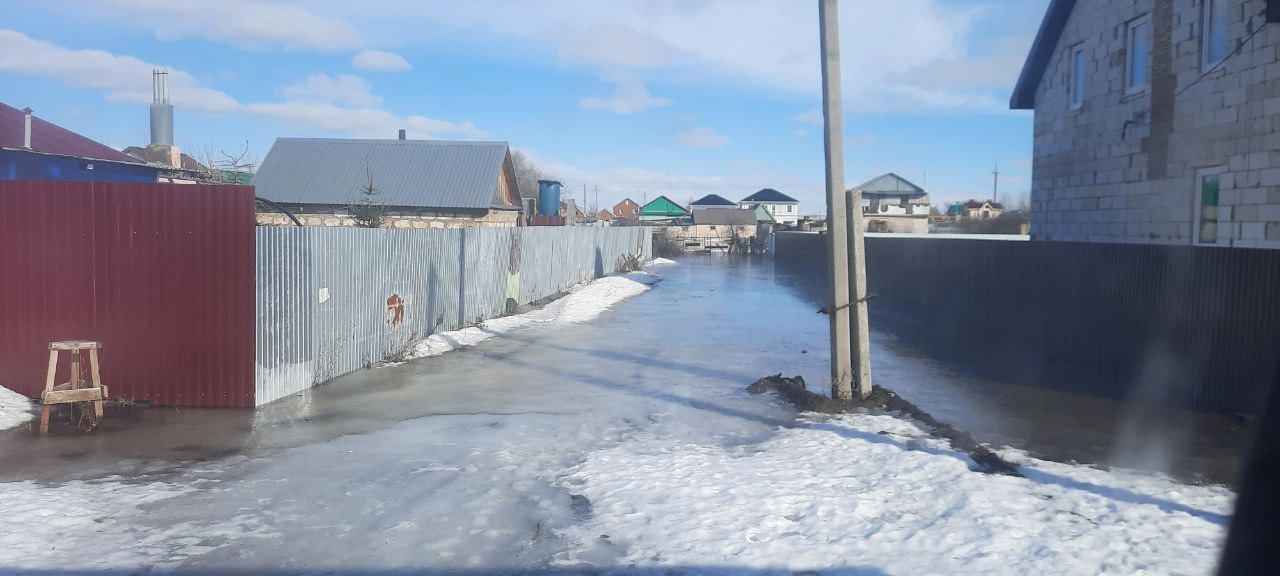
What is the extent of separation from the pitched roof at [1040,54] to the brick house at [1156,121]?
0.8 inches

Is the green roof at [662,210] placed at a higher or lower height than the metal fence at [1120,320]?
higher

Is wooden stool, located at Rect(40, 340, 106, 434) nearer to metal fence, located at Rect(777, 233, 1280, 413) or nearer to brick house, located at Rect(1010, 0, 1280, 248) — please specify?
metal fence, located at Rect(777, 233, 1280, 413)

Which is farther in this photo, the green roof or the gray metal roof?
the green roof

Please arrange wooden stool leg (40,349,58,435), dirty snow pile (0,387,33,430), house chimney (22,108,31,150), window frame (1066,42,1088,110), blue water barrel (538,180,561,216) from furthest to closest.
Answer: blue water barrel (538,180,561,216)
house chimney (22,108,31,150)
window frame (1066,42,1088,110)
dirty snow pile (0,387,33,430)
wooden stool leg (40,349,58,435)

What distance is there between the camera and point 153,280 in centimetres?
874

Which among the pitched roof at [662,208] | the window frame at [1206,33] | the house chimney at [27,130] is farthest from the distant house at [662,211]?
the window frame at [1206,33]

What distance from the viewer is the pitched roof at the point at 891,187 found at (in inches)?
2817

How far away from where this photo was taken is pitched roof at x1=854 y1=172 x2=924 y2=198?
7156cm

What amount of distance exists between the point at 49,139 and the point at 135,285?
14460 mm

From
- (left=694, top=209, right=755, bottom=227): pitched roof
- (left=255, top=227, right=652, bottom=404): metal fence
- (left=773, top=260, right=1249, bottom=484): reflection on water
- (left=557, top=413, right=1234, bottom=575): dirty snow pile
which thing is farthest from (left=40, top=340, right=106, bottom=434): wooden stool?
(left=694, top=209, right=755, bottom=227): pitched roof

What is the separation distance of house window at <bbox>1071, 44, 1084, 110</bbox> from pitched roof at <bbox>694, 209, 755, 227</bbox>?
61.8 m

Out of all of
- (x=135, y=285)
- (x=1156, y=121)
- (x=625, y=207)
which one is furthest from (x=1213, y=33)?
(x=625, y=207)

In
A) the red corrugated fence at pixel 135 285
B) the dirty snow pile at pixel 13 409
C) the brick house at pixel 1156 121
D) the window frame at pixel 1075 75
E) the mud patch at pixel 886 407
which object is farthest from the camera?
the window frame at pixel 1075 75

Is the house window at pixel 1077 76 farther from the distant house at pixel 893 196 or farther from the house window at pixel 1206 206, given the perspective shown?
the distant house at pixel 893 196
